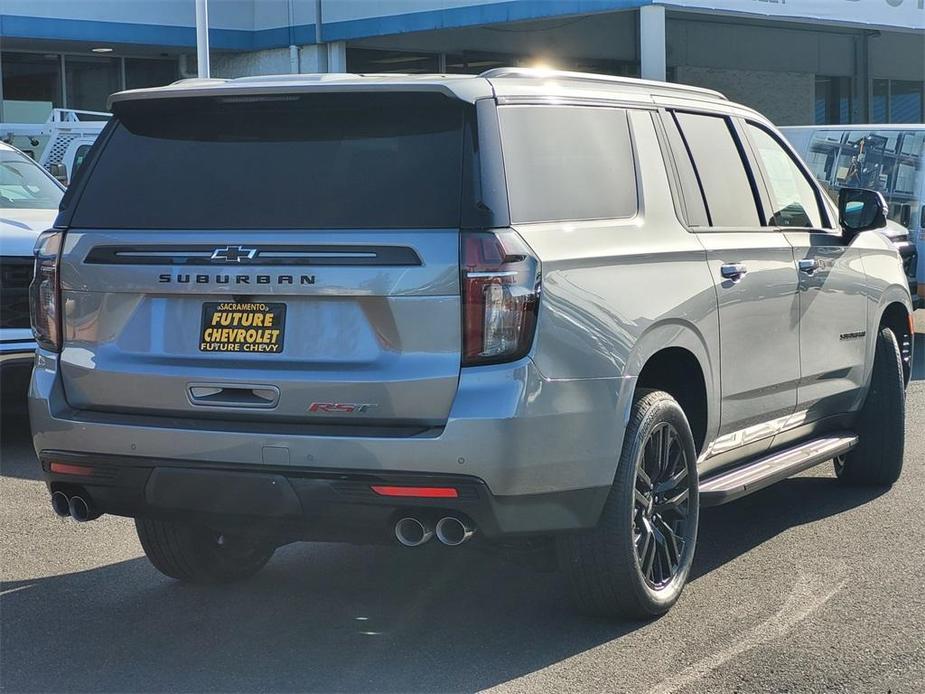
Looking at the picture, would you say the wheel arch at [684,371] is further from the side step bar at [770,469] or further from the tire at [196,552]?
the tire at [196,552]

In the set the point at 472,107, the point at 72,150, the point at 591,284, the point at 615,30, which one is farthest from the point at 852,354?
the point at 615,30

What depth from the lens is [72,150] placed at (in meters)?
16.4

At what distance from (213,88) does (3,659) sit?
2.03 m

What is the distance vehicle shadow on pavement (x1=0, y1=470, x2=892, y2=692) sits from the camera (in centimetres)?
464

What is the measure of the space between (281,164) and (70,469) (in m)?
1.24

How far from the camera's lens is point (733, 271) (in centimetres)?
572

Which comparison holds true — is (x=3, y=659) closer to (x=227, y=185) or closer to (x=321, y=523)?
(x=321, y=523)

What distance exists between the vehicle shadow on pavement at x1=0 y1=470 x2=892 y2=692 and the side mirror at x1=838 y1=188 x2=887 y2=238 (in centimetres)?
156

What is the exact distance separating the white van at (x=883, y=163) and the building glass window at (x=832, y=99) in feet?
75.5

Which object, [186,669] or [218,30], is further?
[218,30]

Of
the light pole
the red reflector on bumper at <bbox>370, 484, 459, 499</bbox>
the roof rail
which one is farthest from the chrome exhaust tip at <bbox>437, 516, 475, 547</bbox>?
the light pole

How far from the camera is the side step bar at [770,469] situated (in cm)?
561

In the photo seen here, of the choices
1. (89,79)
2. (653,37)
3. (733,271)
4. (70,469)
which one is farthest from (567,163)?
(89,79)

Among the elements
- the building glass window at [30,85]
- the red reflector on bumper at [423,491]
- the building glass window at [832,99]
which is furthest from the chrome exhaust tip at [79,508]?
the building glass window at [832,99]
